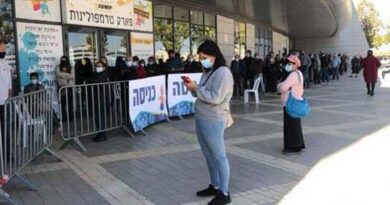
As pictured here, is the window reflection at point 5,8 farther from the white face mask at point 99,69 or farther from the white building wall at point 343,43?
the white building wall at point 343,43

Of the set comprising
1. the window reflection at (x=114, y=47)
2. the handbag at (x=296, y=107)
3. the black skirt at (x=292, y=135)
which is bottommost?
the black skirt at (x=292, y=135)

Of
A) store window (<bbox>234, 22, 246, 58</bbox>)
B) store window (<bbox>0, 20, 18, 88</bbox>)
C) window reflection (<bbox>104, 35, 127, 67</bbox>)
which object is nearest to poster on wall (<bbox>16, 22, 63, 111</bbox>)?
store window (<bbox>0, 20, 18, 88</bbox>)

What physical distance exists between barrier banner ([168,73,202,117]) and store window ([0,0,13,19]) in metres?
3.86

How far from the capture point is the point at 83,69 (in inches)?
484

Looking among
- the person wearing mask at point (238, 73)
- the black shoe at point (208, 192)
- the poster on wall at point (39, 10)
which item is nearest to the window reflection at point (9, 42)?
the poster on wall at point (39, 10)

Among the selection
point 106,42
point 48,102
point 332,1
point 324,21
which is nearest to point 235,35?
point 332,1

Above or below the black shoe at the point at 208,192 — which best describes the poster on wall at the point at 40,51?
above

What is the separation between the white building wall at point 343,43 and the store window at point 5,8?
36.4 metres

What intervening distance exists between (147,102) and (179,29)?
8.90m

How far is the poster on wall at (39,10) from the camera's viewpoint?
36.2 ft

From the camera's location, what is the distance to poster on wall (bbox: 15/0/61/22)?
1105 cm

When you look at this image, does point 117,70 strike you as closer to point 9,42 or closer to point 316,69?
point 9,42

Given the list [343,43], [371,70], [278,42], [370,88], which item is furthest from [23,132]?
[343,43]

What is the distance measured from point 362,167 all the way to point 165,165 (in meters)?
2.75
